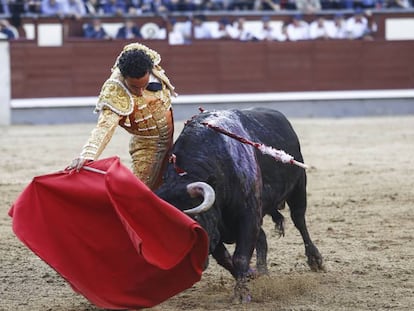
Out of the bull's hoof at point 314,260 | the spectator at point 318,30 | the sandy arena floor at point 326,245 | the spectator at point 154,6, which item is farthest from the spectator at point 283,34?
the bull's hoof at point 314,260

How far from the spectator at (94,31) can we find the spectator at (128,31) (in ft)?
0.57

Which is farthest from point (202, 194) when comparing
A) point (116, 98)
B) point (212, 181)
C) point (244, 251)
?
point (116, 98)

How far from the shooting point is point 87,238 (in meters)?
3.74

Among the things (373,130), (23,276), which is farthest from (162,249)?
(373,130)

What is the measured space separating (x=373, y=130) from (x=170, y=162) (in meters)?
7.42

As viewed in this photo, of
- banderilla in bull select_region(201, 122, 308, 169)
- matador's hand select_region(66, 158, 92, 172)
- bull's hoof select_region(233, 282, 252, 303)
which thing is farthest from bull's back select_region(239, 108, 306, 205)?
matador's hand select_region(66, 158, 92, 172)

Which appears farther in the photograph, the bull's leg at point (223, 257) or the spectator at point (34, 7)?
the spectator at point (34, 7)

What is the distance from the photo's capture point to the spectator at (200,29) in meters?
13.3

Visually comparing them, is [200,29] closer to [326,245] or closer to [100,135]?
[326,245]

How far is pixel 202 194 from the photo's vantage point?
3.72 meters

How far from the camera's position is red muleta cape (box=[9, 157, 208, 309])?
11.9 feet

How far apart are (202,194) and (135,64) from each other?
1.90 ft

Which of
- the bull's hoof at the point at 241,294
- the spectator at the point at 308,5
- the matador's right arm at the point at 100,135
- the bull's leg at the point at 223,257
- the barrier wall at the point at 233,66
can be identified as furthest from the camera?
the spectator at the point at 308,5

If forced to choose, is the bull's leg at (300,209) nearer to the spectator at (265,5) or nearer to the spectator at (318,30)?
the spectator at (318,30)
